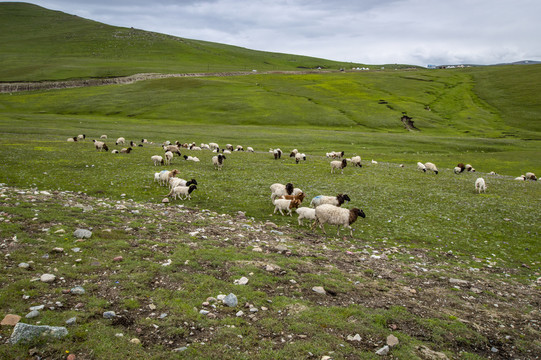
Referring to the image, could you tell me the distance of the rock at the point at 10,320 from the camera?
6.42 m

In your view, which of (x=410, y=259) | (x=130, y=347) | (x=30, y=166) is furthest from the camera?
(x=30, y=166)

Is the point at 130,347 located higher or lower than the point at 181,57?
lower

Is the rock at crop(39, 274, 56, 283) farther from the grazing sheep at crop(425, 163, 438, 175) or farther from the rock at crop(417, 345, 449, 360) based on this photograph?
the grazing sheep at crop(425, 163, 438, 175)

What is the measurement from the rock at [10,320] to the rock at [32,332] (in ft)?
1.68

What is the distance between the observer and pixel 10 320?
648 cm

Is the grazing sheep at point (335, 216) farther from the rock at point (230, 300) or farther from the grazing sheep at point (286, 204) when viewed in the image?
the rock at point (230, 300)

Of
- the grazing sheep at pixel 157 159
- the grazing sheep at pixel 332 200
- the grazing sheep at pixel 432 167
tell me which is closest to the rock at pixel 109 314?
the grazing sheep at pixel 332 200

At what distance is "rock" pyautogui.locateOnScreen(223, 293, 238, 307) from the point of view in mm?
8219

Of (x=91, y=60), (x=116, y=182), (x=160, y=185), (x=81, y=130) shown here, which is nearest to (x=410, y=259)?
(x=160, y=185)

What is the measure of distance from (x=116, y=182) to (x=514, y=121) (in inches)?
4061

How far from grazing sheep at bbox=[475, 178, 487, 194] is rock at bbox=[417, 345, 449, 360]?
23.2m

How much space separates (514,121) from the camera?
282ft

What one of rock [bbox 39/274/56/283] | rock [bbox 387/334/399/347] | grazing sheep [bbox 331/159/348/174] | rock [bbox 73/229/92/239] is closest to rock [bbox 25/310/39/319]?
rock [bbox 39/274/56/283]

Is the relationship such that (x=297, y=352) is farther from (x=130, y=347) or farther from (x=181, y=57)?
(x=181, y=57)
